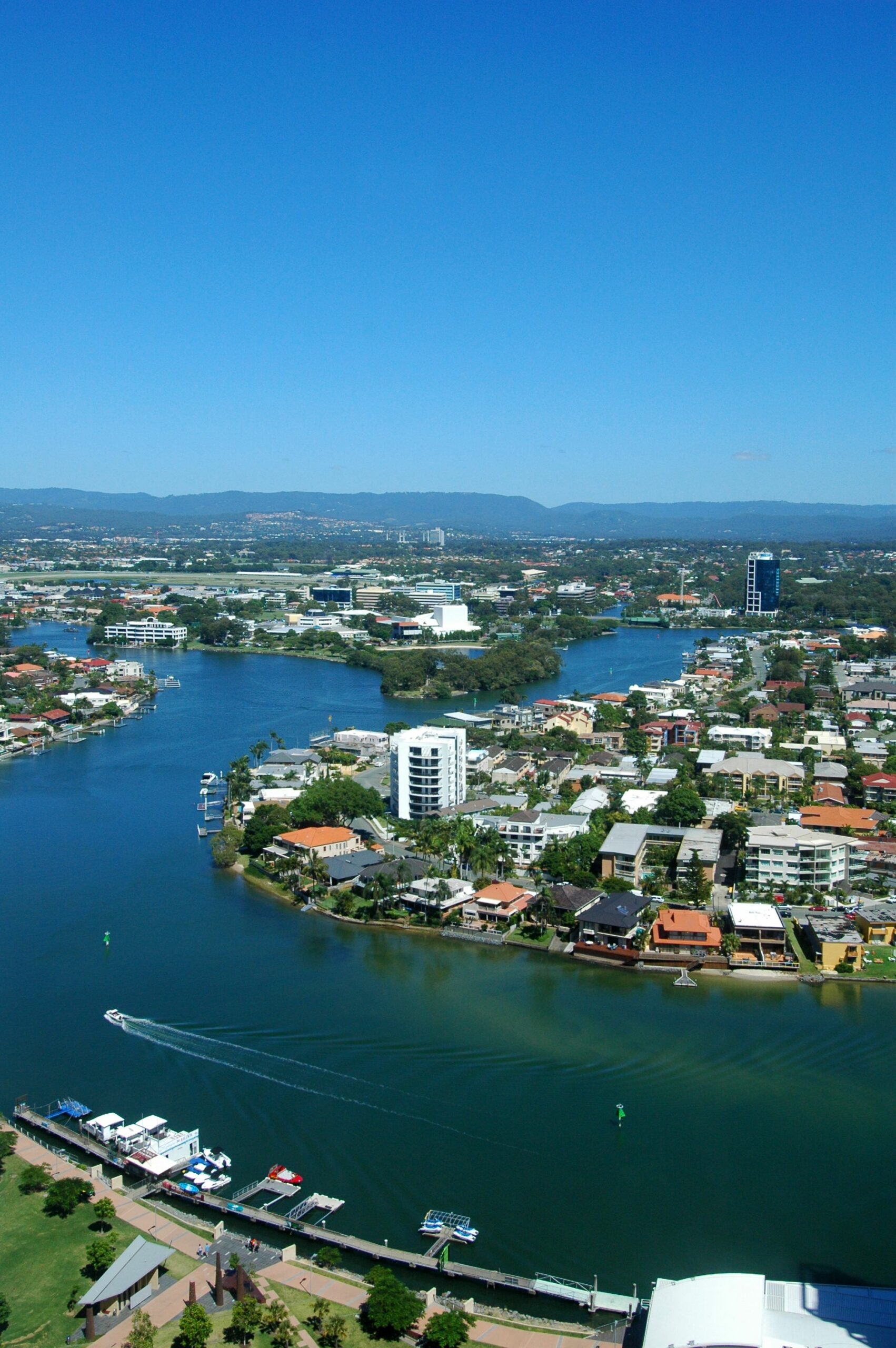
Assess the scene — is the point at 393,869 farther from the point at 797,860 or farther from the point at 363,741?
the point at 363,741

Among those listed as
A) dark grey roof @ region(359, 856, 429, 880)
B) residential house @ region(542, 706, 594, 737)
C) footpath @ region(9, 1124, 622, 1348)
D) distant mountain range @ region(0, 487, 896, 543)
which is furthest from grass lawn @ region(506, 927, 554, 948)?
distant mountain range @ region(0, 487, 896, 543)

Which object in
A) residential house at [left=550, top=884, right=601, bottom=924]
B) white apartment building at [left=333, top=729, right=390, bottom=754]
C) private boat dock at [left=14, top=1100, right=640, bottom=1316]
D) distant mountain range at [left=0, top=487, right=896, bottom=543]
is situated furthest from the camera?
distant mountain range at [left=0, top=487, right=896, bottom=543]

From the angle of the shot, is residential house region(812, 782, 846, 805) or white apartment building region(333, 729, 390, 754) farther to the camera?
white apartment building region(333, 729, 390, 754)

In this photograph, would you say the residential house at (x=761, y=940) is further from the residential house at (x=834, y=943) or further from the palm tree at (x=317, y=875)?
the palm tree at (x=317, y=875)

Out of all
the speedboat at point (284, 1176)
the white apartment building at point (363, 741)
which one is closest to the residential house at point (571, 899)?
the speedboat at point (284, 1176)

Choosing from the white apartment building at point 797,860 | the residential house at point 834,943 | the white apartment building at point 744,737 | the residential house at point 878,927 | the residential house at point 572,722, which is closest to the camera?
the residential house at point 834,943

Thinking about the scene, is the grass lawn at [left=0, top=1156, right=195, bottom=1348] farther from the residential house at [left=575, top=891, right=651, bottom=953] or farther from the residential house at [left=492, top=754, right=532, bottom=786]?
the residential house at [left=492, top=754, right=532, bottom=786]

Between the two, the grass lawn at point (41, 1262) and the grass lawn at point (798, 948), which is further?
the grass lawn at point (798, 948)

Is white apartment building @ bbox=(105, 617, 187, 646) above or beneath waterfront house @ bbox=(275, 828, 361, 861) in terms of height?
above
